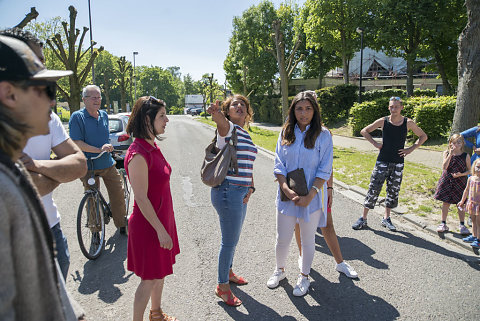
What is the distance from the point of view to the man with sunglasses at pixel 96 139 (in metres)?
4.28

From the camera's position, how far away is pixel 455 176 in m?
4.82

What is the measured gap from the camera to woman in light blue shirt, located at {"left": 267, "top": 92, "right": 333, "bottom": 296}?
10.6ft

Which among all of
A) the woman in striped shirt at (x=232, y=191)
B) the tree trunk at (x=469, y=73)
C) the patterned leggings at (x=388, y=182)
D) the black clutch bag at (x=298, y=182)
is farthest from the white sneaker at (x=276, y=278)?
the tree trunk at (x=469, y=73)

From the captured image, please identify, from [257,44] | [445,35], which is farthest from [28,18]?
[257,44]

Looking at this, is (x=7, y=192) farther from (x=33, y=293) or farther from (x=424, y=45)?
(x=424, y=45)

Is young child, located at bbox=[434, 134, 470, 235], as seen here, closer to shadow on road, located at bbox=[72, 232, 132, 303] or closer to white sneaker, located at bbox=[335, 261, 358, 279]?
white sneaker, located at bbox=[335, 261, 358, 279]

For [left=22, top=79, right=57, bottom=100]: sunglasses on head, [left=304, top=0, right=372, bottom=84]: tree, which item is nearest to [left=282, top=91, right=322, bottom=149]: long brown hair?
[left=22, top=79, right=57, bottom=100]: sunglasses on head

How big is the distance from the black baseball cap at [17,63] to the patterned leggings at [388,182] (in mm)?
5129

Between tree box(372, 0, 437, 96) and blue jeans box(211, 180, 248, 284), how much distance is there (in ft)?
83.5

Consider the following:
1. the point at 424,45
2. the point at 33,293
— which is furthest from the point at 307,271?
the point at 424,45

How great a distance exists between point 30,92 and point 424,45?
30.7 metres

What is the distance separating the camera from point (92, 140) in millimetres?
4383

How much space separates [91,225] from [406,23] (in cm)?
2693

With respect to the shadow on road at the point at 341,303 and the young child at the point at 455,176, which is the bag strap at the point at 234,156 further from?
the young child at the point at 455,176
